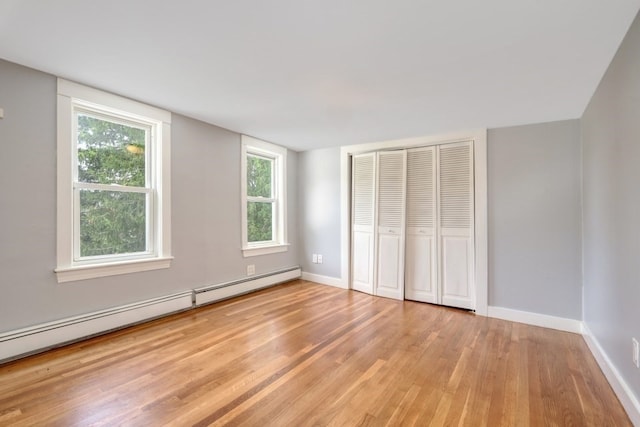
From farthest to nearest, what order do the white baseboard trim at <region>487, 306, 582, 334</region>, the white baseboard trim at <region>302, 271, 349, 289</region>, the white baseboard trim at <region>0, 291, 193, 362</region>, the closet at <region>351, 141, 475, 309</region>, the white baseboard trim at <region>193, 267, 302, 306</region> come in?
the white baseboard trim at <region>302, 271, 349, 289</region> → the closet at <region>351, 141, 475, 309</region> → the white baseboard trim at <region>193, 267, 302, 306</region> → the white baseboard trim at <region>487, 306, 582, 334</region> → the white baseboard trim at <region>0, 291, 193, 362</region>

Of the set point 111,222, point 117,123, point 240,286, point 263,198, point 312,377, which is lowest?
point 312,377

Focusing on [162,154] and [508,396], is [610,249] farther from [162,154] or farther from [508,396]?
[162,154]

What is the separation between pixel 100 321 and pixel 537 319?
4265 mm

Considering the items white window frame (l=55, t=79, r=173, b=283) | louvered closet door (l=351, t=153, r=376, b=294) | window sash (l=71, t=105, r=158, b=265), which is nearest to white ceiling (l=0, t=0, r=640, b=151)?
white window frame (l=55, t=79, r=173, b=283)

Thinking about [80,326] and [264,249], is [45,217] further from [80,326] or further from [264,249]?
[264,249]

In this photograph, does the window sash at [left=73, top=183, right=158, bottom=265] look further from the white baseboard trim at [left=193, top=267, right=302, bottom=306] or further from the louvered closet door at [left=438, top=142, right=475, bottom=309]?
the louvered closet door at [left=438, top=142, right=475, bottom=309]

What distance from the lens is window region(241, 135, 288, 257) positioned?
4.11m

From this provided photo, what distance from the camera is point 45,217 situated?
2.35 m

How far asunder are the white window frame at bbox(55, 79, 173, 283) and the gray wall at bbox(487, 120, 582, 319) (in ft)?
11.8

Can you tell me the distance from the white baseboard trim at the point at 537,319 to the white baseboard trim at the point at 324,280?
1972 millimetres

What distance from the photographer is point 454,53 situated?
76.6 inches

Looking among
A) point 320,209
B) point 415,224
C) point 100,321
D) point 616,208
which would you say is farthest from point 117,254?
point 616,208

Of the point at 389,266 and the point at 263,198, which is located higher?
the point at 263,198

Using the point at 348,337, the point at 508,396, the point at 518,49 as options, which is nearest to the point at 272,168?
the point at 348,337
